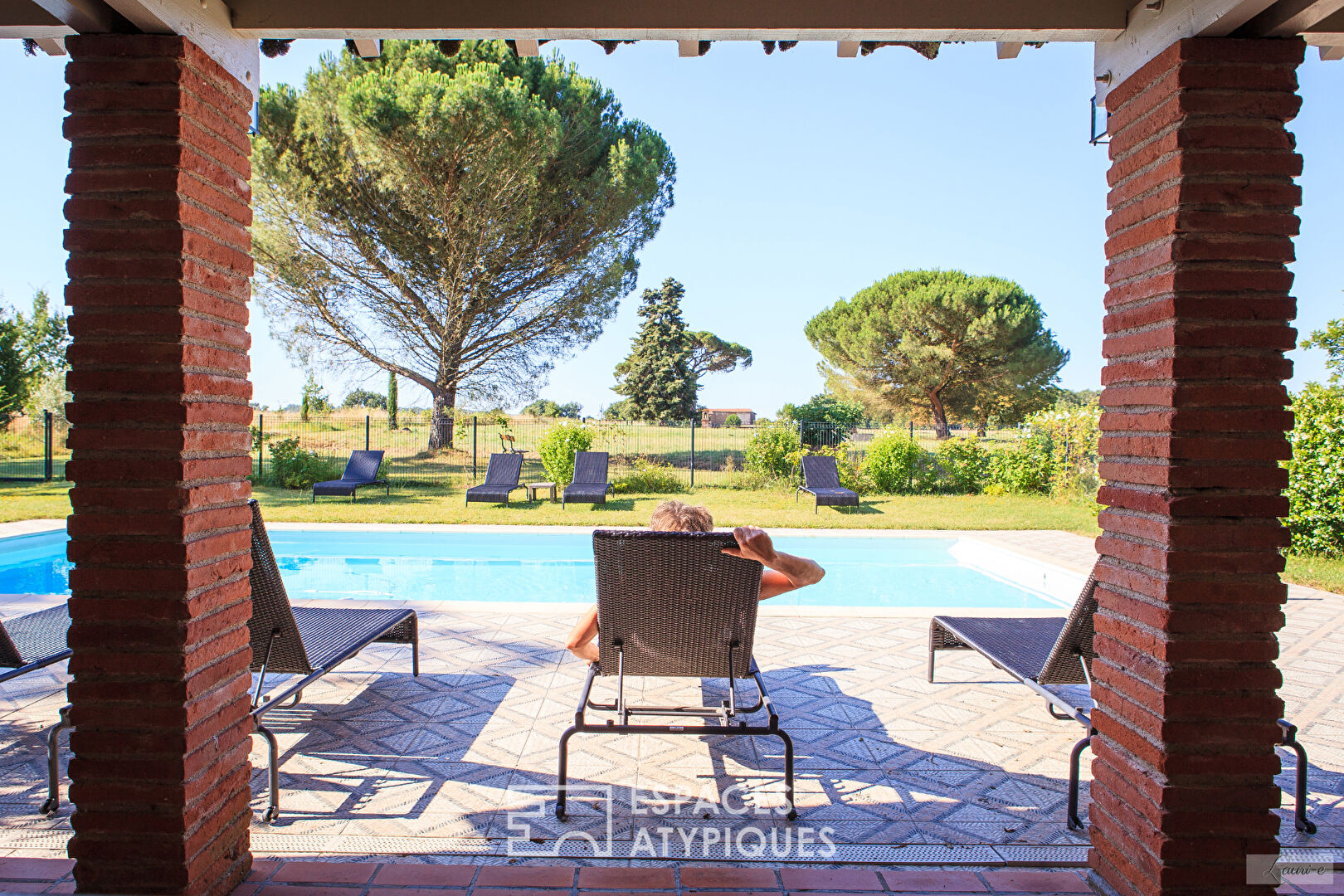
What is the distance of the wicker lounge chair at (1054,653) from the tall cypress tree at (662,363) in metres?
31.3

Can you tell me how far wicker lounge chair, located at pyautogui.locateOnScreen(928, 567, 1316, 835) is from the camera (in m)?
2.28

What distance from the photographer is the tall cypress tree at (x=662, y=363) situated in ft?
115

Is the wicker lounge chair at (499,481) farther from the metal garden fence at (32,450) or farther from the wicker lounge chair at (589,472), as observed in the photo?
the metal garden fence at (32,450)

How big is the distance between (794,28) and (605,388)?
36.1 metres

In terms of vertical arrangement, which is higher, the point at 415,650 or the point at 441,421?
the point at 441,421

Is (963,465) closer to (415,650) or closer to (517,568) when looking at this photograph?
(517,568)

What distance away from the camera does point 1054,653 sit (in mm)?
2582

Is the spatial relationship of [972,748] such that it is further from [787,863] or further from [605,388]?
[605,388]

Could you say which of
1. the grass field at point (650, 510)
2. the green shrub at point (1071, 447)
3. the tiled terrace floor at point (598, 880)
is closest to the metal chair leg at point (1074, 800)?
the tiled terrace floor at point (598, 880)

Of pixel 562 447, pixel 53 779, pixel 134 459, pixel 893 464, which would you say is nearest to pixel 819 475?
pixel 893 464

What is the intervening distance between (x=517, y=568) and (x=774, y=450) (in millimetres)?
6941

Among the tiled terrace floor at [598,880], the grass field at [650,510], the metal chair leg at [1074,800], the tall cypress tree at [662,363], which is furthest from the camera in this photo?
the tall cypress tree at [662,363]

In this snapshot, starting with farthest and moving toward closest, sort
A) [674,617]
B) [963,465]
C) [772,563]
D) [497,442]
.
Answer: [497,442]
[963,465]
[674,617]
[772,563]

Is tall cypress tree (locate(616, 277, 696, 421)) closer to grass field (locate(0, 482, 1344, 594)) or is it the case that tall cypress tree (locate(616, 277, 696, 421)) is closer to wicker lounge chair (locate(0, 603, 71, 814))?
grass field (locate(0, 482, 1344, 594))
